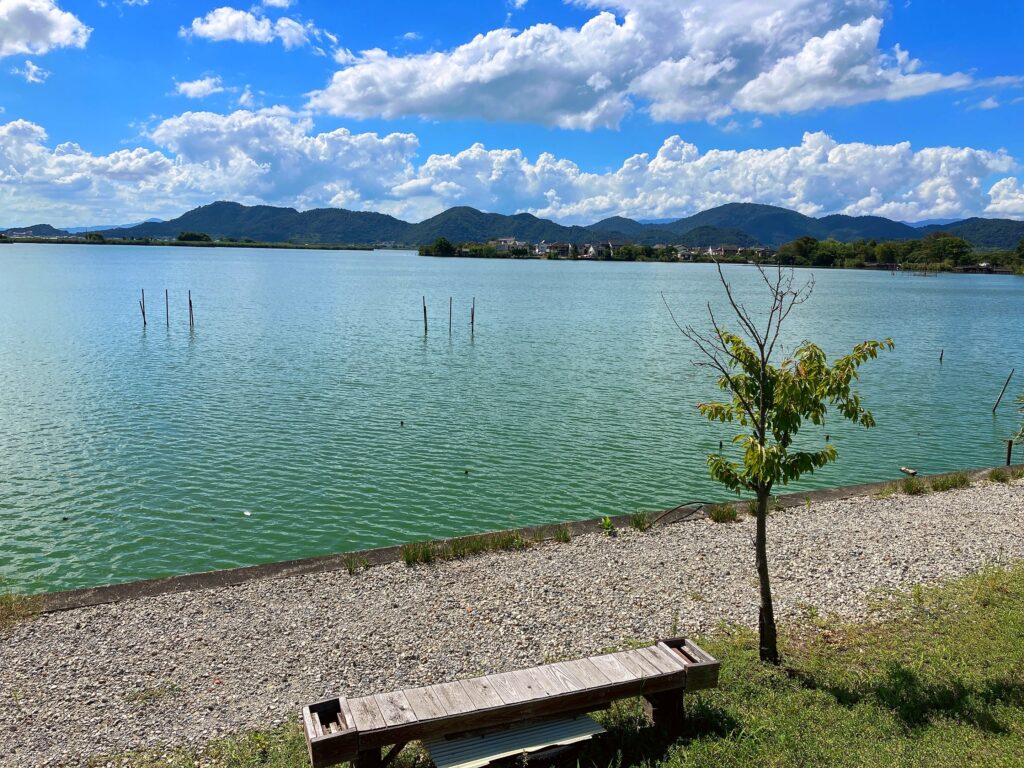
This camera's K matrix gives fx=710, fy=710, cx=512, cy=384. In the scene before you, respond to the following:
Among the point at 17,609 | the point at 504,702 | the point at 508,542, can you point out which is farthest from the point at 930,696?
the point at 17,609

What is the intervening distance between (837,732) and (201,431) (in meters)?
22.0

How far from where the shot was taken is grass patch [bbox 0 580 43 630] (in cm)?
1003

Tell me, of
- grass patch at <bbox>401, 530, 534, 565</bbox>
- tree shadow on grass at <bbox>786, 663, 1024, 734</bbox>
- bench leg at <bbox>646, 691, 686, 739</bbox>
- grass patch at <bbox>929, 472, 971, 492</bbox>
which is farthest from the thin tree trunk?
grass patch at <bbox>929, 472, 971, 492</bbox>

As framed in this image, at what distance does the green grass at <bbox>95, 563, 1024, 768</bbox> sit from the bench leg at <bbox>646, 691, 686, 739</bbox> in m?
0.11

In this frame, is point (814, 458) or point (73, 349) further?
point (73, 349)

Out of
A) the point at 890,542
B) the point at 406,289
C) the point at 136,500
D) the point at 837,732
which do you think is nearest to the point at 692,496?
the point at 890,542

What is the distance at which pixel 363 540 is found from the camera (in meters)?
15.7

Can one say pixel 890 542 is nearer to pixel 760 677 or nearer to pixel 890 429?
pixel 760 677

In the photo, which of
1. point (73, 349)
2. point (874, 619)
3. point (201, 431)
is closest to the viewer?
point (874, 619)

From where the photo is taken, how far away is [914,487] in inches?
687

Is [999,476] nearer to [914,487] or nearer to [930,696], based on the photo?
[914,487]

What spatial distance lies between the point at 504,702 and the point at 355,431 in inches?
742

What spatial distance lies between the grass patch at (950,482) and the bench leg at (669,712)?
13763 millimetres

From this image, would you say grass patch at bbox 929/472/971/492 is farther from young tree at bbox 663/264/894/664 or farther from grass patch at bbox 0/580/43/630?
grass patch at bbox 0/580/43/630
